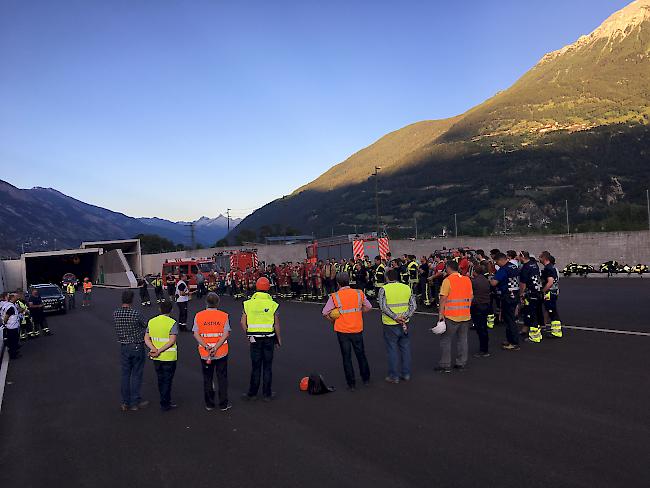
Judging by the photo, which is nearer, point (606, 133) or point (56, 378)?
point (56, 378)

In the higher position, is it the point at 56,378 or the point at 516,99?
the point at 516,99

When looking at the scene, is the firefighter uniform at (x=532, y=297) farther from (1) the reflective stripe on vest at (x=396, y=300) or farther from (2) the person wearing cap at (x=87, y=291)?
(2) the person wearing cap at (x=87, y=291)

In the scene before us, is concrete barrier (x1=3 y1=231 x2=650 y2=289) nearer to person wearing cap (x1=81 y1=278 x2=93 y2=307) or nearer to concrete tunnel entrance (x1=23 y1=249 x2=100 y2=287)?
person wearing cap (x1=81 y1=278 x2=93 y2=307)

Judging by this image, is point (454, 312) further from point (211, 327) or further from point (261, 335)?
point (211, 327)

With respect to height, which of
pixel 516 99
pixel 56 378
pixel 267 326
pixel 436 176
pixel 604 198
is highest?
pixel 516 99

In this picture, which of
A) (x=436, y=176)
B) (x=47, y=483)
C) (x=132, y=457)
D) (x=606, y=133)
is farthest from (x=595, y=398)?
(x=436, y=176)

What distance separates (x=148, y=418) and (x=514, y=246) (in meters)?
28.8

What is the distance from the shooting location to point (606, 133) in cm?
7875

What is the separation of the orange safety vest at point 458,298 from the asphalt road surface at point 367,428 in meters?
0.97

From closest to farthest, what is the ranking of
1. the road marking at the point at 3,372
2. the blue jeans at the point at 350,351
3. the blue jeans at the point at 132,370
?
1. the blue jeans at the point at 132,370
2. the blue jeans at the point at 350,351
3. the road marking at the point at 3,372

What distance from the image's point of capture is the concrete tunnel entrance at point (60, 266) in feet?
217

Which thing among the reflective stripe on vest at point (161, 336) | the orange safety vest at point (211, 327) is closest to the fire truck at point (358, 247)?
the reflective stripe on vest at point (161, 336)

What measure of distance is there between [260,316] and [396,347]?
2151 mm

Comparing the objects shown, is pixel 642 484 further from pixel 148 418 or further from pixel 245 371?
pixel 245 371
